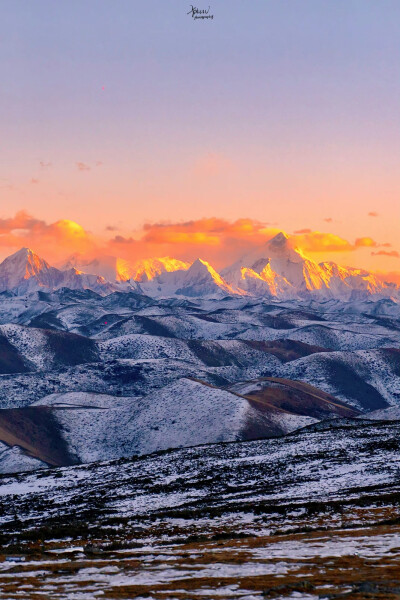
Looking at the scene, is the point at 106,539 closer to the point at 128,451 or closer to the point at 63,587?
A: the point at 63,587

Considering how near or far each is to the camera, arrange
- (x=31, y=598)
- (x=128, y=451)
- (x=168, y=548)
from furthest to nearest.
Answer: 1. (x=128, y=451)
2. (x=168, y=548)
3. (x=31, y=598)

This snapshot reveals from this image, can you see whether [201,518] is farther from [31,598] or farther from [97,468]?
[97,468]

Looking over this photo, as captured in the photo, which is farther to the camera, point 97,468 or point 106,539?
point 97,468

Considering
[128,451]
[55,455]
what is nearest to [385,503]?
[128,451]

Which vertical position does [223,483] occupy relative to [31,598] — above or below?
below

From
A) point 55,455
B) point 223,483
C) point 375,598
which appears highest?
point 375,598

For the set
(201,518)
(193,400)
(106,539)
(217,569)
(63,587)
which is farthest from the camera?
(193,400)

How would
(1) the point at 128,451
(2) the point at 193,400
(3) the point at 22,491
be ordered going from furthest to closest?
(2) the point at 193,400
(1) the point at 128,451
(3) the point at 22,491

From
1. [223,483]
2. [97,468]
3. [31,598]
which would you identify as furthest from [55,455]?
[31,598]

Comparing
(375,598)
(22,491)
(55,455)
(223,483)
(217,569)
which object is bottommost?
(55,455)
